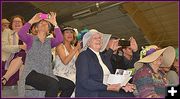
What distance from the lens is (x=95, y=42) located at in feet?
9.07

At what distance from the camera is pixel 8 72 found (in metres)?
2.90

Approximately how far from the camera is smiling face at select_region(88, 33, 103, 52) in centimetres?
276

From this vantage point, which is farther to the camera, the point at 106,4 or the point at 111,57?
the point at 106,4

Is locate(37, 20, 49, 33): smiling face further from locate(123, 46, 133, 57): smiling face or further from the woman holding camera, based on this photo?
locate(123, 46, 133, 57): smiling face

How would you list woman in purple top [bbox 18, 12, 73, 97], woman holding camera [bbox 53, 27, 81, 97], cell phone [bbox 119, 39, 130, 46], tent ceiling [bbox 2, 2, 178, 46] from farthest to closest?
tent ceiling [bbox 2, 2, 178, 46] < cell phone [bbox 119, 39, 130, 46] < woman holding camera [bbox 53, 27, 81, 97] < woman in purple top [bbox 18, 12, 73, 97]

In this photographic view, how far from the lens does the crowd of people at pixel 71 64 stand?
2.49m

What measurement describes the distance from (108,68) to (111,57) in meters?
0.27

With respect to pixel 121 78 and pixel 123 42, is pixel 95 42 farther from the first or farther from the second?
pixel 123 42

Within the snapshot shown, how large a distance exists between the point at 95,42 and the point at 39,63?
54 cm

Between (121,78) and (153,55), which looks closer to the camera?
(121,78)

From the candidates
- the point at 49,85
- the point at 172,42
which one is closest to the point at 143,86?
the point at 49,85

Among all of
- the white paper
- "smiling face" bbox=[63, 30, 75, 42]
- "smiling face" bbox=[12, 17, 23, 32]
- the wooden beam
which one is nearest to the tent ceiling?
the wooden beam

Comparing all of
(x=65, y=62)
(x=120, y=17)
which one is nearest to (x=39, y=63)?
(x=65, y=62)

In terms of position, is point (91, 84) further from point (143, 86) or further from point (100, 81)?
point (143, 86)
